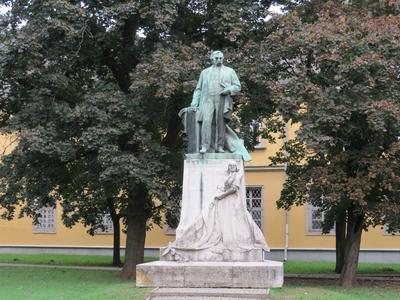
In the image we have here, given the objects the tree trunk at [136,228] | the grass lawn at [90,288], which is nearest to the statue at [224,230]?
the grass lawn at [90,288]

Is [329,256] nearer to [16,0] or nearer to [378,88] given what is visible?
[378,88]

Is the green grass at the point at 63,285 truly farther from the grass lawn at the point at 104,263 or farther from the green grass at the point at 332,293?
the grass lawn at the point at 104,263

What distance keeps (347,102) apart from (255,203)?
16.3 m

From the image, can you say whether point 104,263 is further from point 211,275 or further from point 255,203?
point 211,275

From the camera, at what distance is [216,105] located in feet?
42.6

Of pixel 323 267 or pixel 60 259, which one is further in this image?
pixel 60 259

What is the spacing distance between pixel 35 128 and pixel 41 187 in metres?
2.80

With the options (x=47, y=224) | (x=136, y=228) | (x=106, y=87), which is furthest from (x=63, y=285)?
(x=47, y=224)

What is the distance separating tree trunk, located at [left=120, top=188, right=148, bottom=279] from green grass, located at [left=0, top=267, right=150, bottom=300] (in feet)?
2.73

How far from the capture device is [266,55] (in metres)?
18.0

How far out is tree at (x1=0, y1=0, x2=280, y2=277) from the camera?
17.3 meters

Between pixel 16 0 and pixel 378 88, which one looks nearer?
pixel 378 88

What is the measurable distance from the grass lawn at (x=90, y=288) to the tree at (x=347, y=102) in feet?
7.24

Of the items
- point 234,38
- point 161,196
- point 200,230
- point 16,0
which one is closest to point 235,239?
point 200,230
